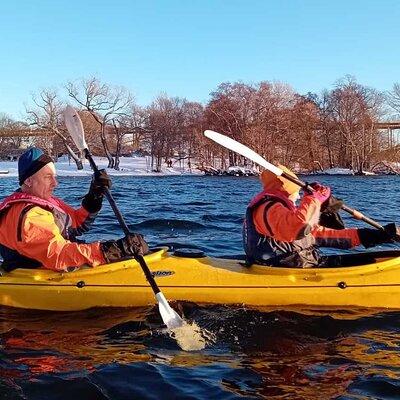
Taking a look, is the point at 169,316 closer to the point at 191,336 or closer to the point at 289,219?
the point at 191,336

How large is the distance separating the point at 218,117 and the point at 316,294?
135 ft

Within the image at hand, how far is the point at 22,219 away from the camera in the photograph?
4262 mm

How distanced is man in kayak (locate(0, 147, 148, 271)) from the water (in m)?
0.48

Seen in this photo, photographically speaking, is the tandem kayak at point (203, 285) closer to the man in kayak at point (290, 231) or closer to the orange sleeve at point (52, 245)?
the man in kayak at point (290, 231)

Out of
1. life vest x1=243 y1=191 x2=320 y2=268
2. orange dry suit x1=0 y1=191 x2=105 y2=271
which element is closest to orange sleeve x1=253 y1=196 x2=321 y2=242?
life vest x1=243 y1=191 x2=320 y2=268

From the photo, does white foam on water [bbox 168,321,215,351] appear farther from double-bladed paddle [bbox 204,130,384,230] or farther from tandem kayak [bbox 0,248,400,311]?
double-bladed paddle [bbox 204,130,384,230]

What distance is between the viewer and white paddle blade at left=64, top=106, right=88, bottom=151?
20.5 feet

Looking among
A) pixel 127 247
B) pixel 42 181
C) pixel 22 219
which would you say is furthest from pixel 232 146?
pixel 22 219

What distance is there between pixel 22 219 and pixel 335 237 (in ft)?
9.18

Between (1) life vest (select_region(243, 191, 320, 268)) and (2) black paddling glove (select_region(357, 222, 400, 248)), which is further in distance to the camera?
(2) black paddling glove (select_region(357, 222, 400, 248))

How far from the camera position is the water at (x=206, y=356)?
3.10 m

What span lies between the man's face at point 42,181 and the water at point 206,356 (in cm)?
102

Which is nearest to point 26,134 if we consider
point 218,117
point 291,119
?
point 218,117

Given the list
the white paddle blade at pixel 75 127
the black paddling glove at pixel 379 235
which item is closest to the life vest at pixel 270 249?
the black paddling glove at pixel 379 235
